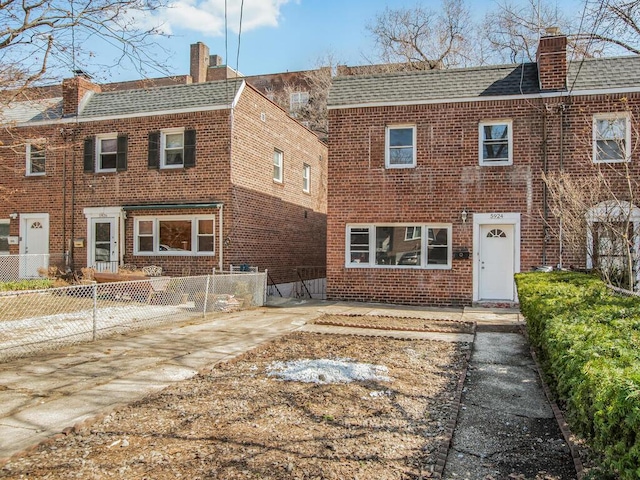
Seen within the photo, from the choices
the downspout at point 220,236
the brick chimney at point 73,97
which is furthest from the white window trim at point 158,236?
the brick chimney at point 73,97

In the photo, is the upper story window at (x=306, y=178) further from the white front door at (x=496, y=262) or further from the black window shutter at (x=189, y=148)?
the white front door at (x=496, y=262)

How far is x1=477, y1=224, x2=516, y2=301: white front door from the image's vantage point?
1398cm

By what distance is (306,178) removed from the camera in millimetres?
21578

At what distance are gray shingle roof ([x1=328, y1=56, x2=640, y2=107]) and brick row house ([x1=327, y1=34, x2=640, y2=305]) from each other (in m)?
0.04

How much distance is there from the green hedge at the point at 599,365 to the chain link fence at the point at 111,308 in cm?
677

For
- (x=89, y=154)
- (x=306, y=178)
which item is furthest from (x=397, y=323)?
(x=89, y=154)

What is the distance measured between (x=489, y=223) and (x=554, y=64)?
4712 millimetres

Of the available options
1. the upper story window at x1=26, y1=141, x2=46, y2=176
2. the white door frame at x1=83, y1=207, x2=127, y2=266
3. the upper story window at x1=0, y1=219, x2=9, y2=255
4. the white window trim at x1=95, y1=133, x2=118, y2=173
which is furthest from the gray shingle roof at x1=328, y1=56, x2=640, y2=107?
the upper story window at x1=0, y1=219, x2=9, y2=255

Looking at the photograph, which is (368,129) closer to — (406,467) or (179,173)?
(179,173)

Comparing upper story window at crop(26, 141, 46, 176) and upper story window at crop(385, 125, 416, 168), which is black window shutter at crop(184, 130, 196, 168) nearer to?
upper story window at crop(26, 141, 46, 176)

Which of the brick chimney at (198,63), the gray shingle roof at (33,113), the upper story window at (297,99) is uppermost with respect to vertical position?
the brick chimney at (198,63)

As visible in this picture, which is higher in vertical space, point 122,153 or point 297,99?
point 297,99

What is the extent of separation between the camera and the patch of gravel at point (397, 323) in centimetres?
1010

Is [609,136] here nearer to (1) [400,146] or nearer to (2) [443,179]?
(2) [443,179]
